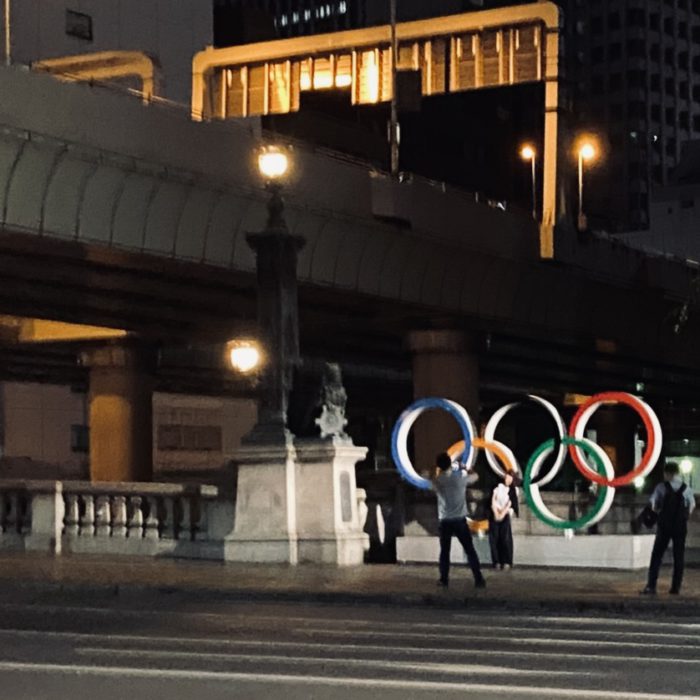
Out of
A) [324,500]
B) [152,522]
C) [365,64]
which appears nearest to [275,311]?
[324,500]

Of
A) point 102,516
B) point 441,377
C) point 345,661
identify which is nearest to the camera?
point 345,661

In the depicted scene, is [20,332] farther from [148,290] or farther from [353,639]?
[353,639]

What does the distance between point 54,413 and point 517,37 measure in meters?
31.6

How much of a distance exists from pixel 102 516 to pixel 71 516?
713 millimetres

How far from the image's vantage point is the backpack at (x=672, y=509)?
66.9 feet

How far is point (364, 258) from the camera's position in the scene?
4994 centimetres

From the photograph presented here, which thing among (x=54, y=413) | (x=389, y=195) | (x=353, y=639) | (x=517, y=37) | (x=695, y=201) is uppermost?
(x=695, y=201)

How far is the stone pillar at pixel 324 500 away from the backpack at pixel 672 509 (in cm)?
711

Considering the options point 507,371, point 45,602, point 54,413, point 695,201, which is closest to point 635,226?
point 695,201

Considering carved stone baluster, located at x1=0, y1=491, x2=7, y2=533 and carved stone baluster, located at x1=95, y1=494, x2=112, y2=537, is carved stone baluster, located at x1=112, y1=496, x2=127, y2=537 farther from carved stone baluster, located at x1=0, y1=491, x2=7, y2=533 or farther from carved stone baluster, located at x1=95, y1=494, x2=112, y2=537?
carved stone baluster, located at x1=0, y1=491, x2=7, y2=533

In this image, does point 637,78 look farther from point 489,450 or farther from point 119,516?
point 119,516

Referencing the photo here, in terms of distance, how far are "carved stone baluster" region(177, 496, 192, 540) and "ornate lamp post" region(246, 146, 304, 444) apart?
2.31 meters

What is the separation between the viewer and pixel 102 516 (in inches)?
1194

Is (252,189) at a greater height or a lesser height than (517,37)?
lesser
